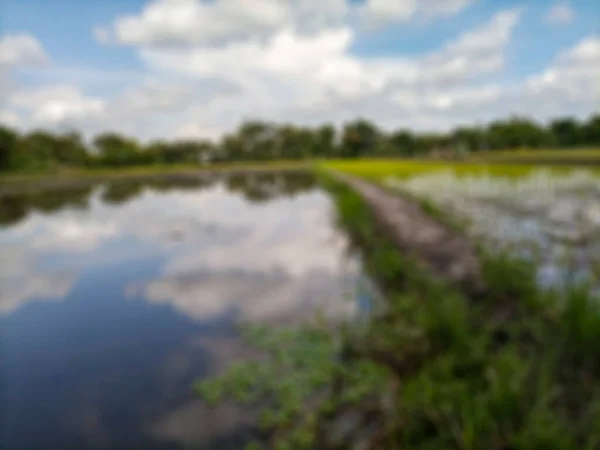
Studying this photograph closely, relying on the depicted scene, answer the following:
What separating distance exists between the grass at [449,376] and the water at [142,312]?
50 cm

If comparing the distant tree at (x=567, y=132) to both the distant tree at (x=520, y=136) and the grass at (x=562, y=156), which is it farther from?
the grass at (x=562, y=156)

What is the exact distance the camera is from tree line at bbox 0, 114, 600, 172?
4522 centimetres

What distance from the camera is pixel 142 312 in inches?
215

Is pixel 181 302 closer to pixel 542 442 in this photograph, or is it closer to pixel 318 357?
pixel 318 357

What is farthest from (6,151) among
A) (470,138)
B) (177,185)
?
(470,138)

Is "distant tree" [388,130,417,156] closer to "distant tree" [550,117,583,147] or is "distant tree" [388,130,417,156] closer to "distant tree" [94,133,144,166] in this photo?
"distant tree" [550,117,583,147]

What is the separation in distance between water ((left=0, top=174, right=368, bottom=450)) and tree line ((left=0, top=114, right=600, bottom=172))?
34.5 meters

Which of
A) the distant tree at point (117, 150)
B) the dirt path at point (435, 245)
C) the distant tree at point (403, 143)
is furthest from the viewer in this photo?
the distant tree at point (403, 143)

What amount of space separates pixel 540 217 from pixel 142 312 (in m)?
7.31

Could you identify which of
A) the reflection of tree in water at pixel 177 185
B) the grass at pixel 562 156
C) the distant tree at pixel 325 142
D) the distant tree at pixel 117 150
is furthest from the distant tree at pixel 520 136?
the distant tree at pixel 117 150

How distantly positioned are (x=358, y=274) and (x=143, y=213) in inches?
402

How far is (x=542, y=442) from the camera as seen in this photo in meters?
2.05

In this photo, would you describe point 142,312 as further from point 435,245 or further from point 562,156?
point 562,156

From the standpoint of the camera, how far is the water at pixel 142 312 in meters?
3.22
